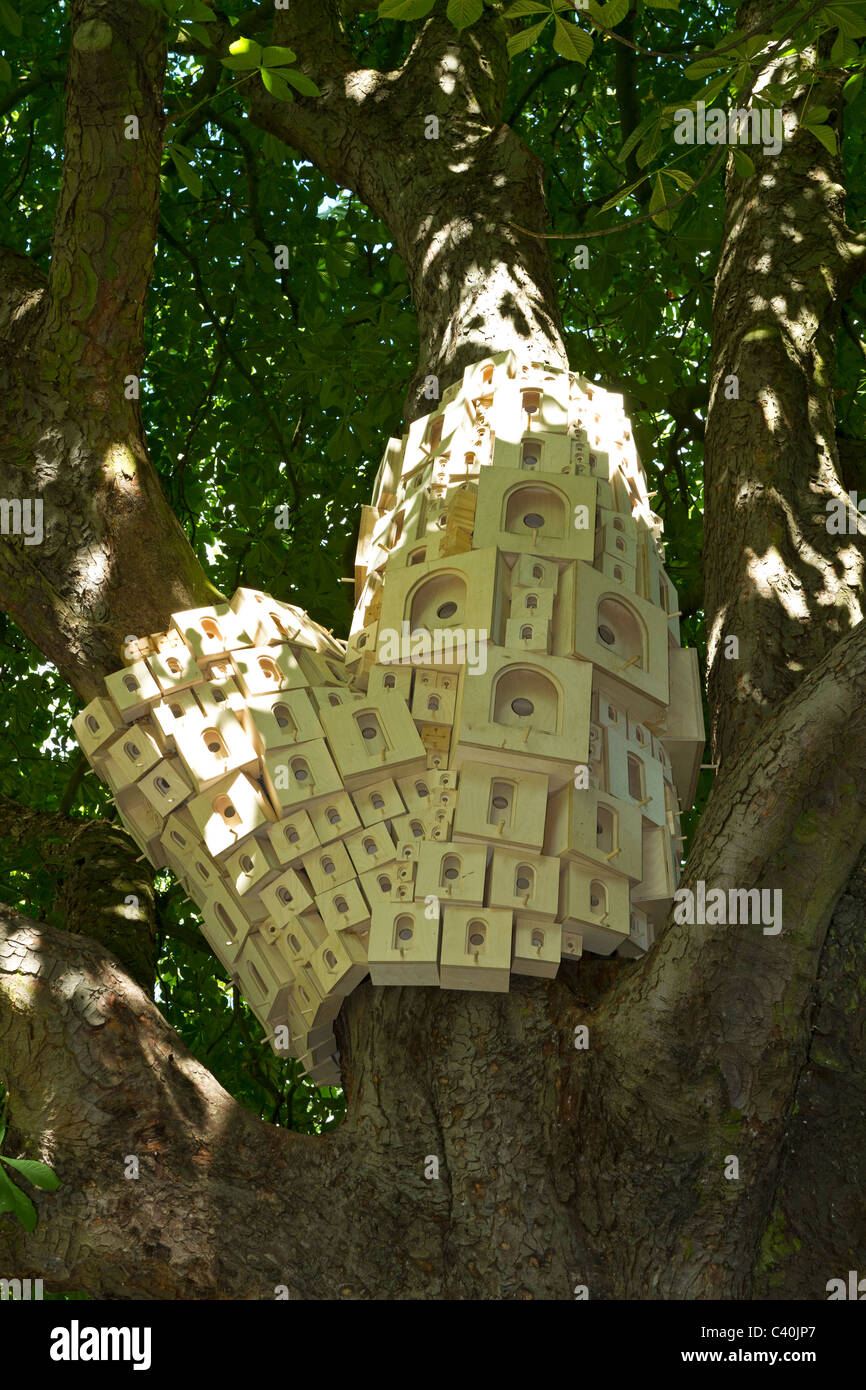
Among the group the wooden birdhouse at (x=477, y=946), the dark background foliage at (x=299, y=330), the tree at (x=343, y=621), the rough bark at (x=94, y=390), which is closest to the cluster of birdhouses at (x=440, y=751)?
the wooden birdhouse at (x=477, y=946)

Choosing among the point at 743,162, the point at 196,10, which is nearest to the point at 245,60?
the point at 196,10

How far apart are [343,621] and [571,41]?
4.04 meters

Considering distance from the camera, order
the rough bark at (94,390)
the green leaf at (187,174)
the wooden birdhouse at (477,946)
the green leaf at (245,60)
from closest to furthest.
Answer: the wooden birdhouse at (477,946)
the green leaf at (245,60)
the rough bark at (94,390)
the green leaf at (187,174)

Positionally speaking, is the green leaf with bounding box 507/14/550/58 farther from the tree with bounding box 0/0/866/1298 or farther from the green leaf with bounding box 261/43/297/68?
the green leaf with bounding box 261/43/297/68

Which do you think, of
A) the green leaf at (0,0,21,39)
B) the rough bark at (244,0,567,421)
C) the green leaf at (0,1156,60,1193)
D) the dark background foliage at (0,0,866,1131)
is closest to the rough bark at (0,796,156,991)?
the dark background foliage at (0,0,866,1131)

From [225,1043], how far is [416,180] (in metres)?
5.24

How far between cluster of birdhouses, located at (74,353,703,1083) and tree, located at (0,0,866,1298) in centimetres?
26

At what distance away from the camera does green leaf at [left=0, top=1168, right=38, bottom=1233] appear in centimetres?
317

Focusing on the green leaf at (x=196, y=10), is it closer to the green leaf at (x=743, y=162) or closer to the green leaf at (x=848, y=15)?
the green leaf at (x=743, y=162)

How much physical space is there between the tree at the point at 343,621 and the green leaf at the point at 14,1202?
0.46 meters

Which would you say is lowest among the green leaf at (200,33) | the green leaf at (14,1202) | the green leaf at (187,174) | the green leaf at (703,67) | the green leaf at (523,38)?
the green leaf at (14,1202)

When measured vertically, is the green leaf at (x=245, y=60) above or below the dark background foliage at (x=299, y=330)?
below

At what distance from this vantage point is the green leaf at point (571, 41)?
339cm

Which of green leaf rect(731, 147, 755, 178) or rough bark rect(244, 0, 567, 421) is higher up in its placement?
rough bark rect(244, 0, 567, 421)
